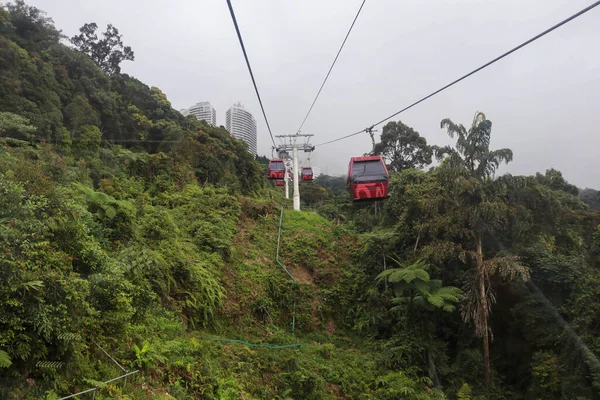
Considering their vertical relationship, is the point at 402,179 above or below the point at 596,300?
above

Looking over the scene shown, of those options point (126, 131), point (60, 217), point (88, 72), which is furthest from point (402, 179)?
point (88, 72)

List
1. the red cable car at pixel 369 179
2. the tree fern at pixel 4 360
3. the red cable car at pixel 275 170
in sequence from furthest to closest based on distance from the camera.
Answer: the red cable car at pixel 275 170 → the red cable car at pixel 369 179 → the tree fern at pixel 4 360

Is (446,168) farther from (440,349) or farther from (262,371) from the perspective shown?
(262,371)

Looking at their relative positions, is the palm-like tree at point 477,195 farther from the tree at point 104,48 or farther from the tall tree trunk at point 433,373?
the tree at point 104,48

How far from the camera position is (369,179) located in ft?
34.0

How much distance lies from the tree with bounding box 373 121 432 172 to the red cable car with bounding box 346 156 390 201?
56.3ft

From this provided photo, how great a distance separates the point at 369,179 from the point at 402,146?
18858 mm

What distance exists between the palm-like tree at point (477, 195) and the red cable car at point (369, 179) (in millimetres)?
1707

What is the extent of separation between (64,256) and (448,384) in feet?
32.5

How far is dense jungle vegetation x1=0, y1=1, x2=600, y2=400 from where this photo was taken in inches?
160

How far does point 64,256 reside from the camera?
13.8 ft

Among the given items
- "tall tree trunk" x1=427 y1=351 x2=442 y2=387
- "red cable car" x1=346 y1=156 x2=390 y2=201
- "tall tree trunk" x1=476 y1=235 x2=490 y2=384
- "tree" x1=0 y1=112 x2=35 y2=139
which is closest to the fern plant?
"tall tree trunk" x1=476 y1=235 x2=490 y2=384

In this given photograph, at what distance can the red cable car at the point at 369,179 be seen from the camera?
406 inches

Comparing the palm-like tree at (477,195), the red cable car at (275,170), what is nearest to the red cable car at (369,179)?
the palm-like tree at (477,195)
